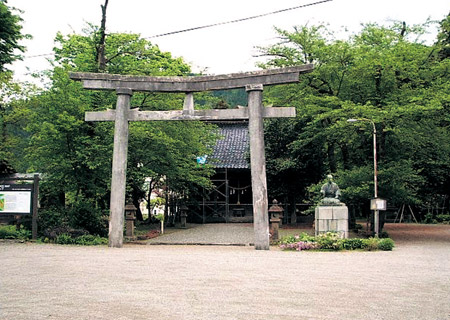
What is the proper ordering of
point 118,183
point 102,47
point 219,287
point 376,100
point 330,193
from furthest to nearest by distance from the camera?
point 376,100, point 102,47, point 330,193, point 118,183, point 219,287

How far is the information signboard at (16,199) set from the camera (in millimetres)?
18078

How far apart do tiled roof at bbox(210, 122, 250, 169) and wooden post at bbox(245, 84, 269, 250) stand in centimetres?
1619

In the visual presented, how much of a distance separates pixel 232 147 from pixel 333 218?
18061 mm

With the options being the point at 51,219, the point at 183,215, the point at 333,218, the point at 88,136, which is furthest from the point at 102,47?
the point at 183,215

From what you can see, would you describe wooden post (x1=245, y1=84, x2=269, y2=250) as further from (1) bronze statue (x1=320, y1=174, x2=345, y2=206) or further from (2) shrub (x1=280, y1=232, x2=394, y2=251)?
(1) bronze statue (x1=320, y1=174, x2=345, y2=206)

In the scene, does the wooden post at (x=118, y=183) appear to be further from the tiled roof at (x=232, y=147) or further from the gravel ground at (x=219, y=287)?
the tiled roof at (x=232, y=147)

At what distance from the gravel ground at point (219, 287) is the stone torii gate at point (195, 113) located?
3.21m

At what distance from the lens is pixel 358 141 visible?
2467 centimetres

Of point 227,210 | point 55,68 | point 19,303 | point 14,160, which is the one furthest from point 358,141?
point 19,303

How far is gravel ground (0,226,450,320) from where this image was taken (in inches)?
263

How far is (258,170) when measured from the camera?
53.2 ft

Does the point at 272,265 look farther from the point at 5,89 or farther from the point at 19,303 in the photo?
the point at 5,89

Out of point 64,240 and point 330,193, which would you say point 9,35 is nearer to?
point 64,240

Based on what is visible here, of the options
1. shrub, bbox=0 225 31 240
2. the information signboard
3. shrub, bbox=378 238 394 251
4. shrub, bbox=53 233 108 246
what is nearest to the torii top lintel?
the information signboard
